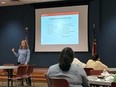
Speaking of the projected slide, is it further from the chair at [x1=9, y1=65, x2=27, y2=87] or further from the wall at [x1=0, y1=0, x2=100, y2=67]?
the chair at [x1=9, y1=65, x2=27, y2=87]

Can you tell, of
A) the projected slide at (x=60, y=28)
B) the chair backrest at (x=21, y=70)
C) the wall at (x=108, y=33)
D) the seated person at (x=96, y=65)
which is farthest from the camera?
the projected slide at (x=60, y=28)

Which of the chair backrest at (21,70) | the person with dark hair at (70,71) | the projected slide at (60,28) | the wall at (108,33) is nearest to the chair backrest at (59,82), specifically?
the person with dark hair at (70,71)

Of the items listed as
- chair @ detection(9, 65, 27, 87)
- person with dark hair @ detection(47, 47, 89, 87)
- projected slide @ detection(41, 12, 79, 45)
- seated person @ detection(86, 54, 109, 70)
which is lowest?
chair @ detection(9, 65, 27, 87)

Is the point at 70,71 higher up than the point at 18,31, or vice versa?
the point at 18,31

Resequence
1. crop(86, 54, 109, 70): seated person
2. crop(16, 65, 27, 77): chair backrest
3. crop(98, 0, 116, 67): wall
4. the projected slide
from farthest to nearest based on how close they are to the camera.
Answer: the projected slide → crop(98, 0, 116, 67): wall → crop(16, 65, 27, 77): chair backrest → crop(86, 54, 109, 70): seated person

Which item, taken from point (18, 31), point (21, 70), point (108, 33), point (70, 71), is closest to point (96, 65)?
point (21, 70)

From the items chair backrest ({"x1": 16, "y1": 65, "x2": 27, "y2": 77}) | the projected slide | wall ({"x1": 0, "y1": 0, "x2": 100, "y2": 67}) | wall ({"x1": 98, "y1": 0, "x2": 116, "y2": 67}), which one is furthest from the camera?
wall ({"x1": 0, "y1": 0, "x2": 100, "y2": 67})

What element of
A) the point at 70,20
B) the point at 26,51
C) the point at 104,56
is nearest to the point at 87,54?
the point at 104,56

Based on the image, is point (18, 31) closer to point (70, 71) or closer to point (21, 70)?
point (21, 70)

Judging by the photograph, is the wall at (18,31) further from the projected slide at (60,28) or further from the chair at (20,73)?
the chair at (20,73)

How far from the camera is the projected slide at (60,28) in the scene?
35.9 ft

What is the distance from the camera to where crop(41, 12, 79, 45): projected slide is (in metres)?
10.9

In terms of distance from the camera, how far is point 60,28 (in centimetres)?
1120

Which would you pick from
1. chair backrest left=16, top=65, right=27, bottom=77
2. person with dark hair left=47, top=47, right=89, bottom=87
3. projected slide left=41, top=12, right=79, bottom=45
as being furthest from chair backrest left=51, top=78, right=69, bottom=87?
projected slide left=41, top=12, right=79, bottom=45
